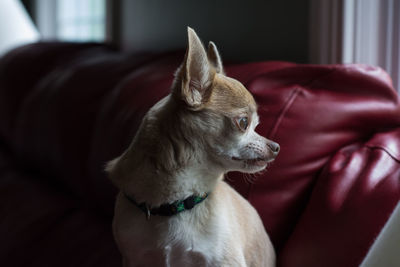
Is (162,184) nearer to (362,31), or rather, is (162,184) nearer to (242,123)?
(242,123)

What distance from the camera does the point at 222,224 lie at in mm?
875

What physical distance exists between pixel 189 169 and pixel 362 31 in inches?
28.6

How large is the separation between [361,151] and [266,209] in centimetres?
23

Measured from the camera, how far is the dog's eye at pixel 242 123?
82 centimetres

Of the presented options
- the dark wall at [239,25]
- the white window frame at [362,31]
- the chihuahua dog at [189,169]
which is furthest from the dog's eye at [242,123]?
the dark wall at [239,25]

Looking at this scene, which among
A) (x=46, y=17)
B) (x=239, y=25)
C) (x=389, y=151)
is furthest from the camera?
(x=46, y=17)

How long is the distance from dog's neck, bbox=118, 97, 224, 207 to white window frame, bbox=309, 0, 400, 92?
0.66 meters

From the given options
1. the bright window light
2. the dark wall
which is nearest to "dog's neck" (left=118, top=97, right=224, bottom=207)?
the dark wall

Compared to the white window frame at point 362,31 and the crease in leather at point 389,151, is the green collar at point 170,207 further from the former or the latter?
the white window frame at point 362,31

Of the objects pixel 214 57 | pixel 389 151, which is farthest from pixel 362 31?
pixel 214 57

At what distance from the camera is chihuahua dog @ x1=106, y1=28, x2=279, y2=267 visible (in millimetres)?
823

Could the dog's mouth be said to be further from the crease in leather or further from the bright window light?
the bright window light

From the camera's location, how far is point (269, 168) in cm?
102

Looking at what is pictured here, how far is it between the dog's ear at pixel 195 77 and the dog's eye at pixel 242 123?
0.06m
